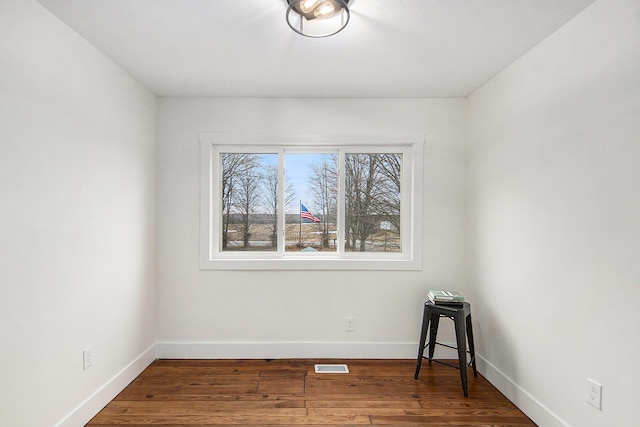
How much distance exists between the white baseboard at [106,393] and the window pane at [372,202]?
2.02 m

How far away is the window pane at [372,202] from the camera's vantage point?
317 centimetres

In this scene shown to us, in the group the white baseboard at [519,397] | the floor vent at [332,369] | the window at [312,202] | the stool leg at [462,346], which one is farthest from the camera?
the window at [312,202]

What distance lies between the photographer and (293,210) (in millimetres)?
3191

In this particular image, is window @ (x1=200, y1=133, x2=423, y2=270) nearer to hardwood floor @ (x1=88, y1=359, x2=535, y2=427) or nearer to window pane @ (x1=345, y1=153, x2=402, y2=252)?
window pane @ (x1=345, y1=153, x2=402, y2=252)

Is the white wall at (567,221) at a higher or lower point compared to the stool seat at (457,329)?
higher

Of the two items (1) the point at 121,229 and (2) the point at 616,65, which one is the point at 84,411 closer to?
(1) the point at 121,229

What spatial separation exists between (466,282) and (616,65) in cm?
196

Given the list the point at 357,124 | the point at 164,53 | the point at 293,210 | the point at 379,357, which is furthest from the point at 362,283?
the point at 164,53

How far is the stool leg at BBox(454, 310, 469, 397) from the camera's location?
2.40 meters

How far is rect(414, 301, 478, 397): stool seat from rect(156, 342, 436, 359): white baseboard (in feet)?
1.19

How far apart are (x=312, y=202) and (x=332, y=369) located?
1.49 meters

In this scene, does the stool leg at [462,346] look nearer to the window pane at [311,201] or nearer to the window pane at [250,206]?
the window pane at [311,201]

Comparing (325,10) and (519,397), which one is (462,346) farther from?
(325,10)

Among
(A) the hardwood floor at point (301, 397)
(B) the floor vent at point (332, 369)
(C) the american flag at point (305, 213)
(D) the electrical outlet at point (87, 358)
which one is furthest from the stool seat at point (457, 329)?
(D) the electrical outlet at point (87, 358)
